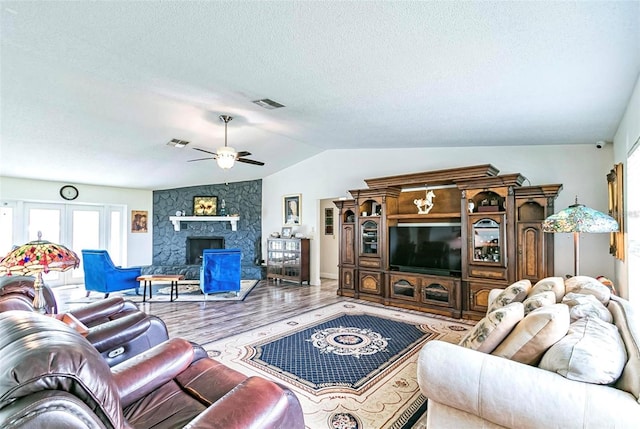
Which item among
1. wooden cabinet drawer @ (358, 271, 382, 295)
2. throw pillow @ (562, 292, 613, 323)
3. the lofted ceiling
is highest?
the lofted ceiling

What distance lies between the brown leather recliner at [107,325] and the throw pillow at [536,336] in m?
2.45

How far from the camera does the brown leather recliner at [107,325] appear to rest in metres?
2.18

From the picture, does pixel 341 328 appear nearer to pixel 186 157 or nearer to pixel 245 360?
pixel 245 360

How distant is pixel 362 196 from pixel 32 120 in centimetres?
486

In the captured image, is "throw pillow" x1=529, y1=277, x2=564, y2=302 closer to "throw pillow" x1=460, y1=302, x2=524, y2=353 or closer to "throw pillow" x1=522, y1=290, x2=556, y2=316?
"throw pillow" x1=522, y1=290, x2=556, y2=316

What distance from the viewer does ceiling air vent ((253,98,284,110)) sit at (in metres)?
3.53

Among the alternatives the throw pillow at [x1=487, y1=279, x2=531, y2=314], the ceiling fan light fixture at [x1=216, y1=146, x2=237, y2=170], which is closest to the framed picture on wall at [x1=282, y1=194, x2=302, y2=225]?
the ceiling fan light fixture at [x1=216, y1=146, x2=237, y2=170]

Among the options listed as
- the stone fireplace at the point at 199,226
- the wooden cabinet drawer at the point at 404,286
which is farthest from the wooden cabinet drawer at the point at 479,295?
the stone fireplace at the point at 199,226

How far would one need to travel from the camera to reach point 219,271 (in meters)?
5.94

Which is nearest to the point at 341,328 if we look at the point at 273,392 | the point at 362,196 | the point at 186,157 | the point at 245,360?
the point at 245,360

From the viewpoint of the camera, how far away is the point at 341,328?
163 inches

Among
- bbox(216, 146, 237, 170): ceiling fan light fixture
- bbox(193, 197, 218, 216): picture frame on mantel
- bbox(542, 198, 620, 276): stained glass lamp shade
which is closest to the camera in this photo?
bbox(542, 198, 620, 276): stained glass lamp shade

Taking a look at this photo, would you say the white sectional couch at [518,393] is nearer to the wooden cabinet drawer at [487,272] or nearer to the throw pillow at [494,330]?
the throw pillow at [494,330]

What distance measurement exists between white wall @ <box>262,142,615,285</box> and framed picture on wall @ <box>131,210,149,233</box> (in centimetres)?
351
